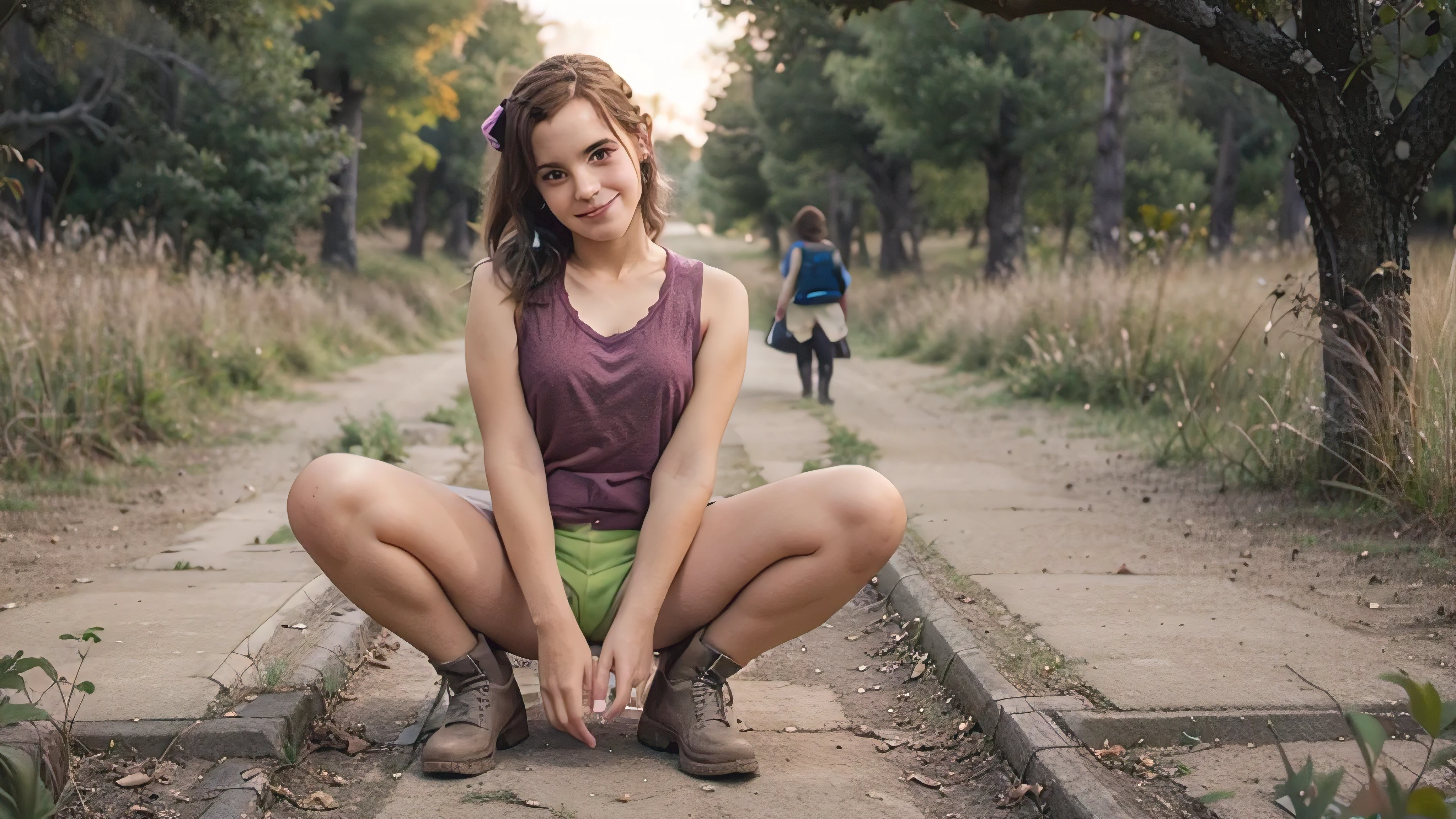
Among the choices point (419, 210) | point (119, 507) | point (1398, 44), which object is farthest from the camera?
point (419, 210)

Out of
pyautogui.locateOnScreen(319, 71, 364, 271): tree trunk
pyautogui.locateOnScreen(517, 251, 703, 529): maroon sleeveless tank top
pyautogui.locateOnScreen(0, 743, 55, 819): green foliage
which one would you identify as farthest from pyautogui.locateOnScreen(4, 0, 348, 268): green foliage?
pyautogui.locateOnScreen(0, 743, 55, 819): green foliage

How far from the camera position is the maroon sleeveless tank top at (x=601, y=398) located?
342cm

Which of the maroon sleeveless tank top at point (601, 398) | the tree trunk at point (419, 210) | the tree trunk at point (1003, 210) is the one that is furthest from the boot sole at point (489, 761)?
the tree trunk at point (419, 210)

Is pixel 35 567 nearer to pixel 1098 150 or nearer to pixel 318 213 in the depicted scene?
pixel 318 213

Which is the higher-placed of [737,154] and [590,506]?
[737,154]

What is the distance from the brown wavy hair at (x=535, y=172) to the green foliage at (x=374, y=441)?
475cm

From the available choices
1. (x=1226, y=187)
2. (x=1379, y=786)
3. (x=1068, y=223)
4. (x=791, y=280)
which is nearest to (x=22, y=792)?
(x=1379, y=786)

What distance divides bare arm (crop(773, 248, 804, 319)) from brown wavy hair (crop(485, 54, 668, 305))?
25.3 ft

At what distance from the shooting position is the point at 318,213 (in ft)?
65.1

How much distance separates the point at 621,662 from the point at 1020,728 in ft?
3.54

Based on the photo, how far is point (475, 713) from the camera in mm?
3420

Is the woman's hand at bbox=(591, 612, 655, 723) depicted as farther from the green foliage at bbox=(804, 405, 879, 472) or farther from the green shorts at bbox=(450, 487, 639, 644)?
the green foliage at bbox=(804, 405, 879, 472)

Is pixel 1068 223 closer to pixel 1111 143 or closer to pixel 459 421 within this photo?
pixel 1111 143

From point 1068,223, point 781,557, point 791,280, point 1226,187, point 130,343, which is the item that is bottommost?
point 130,343
